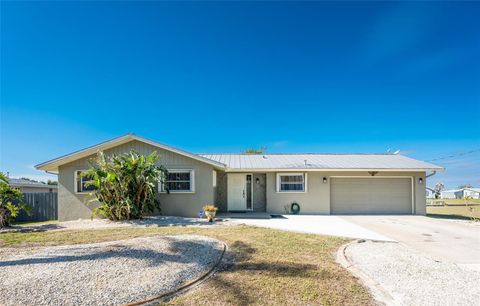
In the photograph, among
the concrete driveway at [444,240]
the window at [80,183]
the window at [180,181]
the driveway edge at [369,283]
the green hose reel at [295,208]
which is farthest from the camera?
the green hose reel at [295,208]

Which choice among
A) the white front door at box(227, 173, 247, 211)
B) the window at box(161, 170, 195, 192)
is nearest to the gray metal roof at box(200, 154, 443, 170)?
the white front door at box(227, 173, 247, 211)

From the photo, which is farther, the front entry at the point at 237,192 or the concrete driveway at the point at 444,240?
the front entry at the point at 237,192

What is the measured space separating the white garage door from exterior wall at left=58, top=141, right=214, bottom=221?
739 cm

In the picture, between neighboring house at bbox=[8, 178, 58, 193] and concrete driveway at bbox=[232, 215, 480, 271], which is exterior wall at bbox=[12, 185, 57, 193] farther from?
concrete driveway at bbox=[232, 215, 480, 271]

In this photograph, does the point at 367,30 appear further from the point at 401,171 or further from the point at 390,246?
the point at 390,246

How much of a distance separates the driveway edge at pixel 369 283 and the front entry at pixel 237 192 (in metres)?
8.63

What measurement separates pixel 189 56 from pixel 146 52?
205cm

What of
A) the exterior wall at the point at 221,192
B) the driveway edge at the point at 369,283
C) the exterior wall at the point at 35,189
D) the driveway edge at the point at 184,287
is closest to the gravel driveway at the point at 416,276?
the driveway edge at the point at 369,283

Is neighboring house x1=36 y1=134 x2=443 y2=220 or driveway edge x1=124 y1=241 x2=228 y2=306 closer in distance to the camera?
driveway edge x1=124 y1=241 x2=228 y2=306

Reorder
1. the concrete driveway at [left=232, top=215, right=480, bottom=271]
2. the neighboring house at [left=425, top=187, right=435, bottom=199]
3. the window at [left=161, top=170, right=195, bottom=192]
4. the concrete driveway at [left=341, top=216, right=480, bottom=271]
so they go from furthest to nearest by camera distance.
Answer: the neighboring house at [left=425, top=187, right=435, bottom=199]
the window at [left=161, top=170, right=195, bottom=192]
the concrete driveway at [left=232, top=215, right=480, bottom=271]
the concrete driveway at [left=341, top=216, right=480, bottom=271]

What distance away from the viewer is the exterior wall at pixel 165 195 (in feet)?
37.9

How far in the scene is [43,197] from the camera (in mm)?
13188

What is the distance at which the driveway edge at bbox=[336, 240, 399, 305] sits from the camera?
353cm

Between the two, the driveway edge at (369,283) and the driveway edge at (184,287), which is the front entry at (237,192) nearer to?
the driveway edge at (369,283)
